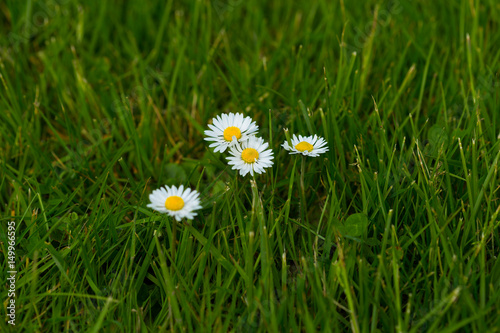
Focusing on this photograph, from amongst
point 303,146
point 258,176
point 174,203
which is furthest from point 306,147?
point 174,203

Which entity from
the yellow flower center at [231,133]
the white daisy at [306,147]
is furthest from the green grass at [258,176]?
the yellow flower center at [231,133]

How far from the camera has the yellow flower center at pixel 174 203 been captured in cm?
137

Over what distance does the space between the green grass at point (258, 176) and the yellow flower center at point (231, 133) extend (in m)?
0.16

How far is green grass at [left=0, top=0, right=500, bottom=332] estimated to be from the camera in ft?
4.57

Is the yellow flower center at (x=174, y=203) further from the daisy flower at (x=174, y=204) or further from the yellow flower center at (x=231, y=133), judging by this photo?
the yellow flower center at (x=231, y=133)

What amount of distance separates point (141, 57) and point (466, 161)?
5.51ft

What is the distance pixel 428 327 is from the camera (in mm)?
1327

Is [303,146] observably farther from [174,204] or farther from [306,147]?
[174,204]

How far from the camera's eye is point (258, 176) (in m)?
1.84

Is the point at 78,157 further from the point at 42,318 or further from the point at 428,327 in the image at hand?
the point at 428,327

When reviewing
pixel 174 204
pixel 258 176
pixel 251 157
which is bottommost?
pixel 174 204

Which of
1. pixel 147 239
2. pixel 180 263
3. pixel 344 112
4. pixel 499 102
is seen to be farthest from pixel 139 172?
pixel 499 102

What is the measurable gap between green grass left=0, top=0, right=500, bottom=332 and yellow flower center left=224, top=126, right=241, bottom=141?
162mm

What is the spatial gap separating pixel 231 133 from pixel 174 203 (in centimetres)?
35
